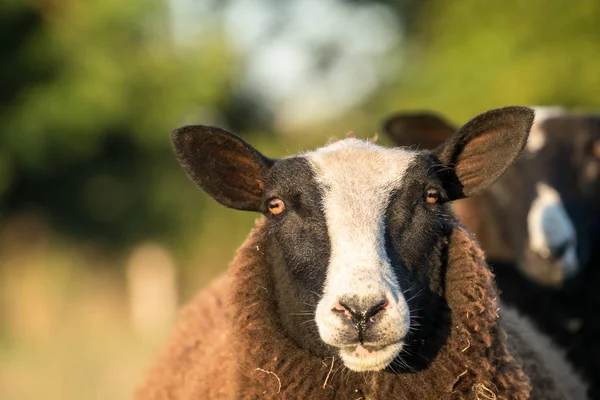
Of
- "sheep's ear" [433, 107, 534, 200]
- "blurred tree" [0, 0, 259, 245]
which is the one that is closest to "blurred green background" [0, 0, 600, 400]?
"blurred tree" [0, 0, 259, 245]

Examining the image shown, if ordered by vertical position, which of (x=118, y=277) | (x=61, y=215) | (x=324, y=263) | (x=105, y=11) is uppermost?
(x=105, y=11)

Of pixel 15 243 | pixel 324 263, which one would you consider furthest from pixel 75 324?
pixel 324 263

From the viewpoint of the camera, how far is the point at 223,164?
4754 mm

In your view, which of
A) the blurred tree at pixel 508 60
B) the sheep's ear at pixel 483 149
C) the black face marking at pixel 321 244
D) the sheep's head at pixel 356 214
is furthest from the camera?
the blurred tree at pixel 508 60

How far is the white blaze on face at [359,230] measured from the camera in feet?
12.7

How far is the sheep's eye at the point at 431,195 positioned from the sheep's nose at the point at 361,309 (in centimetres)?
77

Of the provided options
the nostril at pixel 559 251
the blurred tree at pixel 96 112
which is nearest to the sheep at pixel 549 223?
the nostril at pixel 559 251

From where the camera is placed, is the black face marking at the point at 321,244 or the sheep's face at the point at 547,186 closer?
the black face marking at the point at 321,244

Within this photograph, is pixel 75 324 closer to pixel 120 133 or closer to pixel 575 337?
pixel 120 133

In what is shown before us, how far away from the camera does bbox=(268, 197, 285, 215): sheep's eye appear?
4477 mm

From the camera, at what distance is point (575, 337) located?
6348 millimetres

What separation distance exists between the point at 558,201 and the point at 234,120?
777 inches

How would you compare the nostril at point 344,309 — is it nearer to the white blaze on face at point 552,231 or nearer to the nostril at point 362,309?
the nostril at point 362,309

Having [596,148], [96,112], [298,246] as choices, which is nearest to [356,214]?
[298,246]
